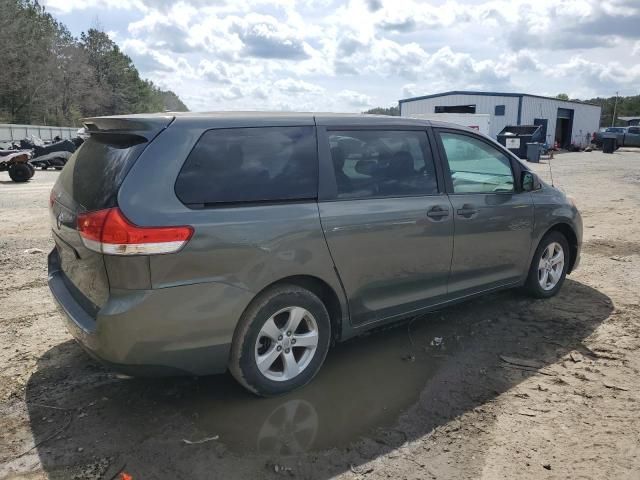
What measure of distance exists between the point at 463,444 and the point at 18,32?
165 ft

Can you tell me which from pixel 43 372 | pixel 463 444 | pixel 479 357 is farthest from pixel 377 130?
pixel 43 372

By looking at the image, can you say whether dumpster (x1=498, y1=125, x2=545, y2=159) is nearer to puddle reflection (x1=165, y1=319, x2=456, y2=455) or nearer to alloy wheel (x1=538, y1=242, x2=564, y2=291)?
alloy wheel (x1=538, y1=242, x2=564, y2=291)

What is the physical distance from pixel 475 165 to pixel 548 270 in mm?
1462

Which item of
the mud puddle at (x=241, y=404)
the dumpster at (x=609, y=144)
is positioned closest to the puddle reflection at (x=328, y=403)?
the mud puddle at (x=241, y=404)

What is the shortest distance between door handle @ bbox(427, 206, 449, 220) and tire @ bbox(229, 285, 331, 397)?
3.76ft

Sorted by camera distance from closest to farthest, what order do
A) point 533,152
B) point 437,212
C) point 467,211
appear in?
point 437,212, point 467,211, point 533,152

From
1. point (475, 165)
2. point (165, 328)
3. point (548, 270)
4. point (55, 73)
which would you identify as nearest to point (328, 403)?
point (165, 328)

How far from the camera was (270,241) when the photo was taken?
123 inches

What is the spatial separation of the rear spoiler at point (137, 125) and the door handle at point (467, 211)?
230 centimetres

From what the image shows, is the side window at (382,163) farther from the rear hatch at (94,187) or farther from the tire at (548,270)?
the tire at (548,270)

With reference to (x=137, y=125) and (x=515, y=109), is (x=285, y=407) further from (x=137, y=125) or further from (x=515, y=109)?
(x=515, y=109)

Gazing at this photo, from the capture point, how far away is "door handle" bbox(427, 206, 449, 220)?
3971 mm

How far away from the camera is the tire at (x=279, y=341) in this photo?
3172mm

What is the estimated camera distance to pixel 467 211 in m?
4.23
